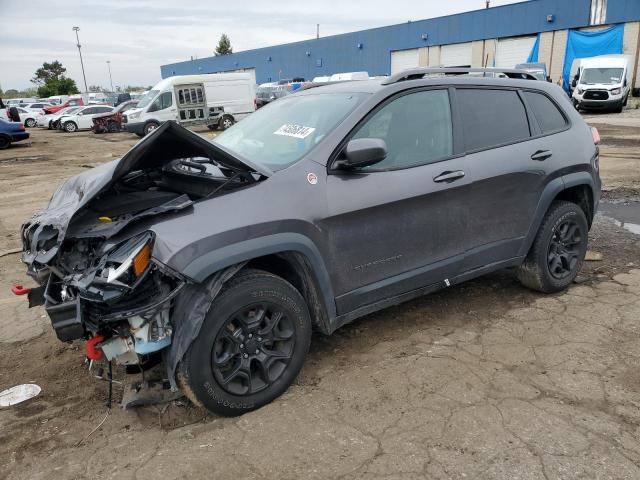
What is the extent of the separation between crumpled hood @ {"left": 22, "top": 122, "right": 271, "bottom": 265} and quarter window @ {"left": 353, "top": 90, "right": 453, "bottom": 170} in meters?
0.89

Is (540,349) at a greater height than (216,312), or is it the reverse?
(216,312)

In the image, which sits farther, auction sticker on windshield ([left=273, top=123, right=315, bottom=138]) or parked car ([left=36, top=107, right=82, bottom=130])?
parked car ([left=36, top=107, right=82, bottom=130])

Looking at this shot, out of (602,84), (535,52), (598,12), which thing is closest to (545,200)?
(602,84)

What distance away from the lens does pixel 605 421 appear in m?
2.76

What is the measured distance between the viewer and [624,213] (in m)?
7.06

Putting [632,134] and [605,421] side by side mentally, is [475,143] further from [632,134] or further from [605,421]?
[632,134]

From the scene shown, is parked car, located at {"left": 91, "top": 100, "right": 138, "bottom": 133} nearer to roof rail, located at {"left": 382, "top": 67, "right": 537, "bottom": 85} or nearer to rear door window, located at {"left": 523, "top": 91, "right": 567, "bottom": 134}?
roof rail, located at {"left": 382, "top": 67, "right": 537, "bottom": 85}

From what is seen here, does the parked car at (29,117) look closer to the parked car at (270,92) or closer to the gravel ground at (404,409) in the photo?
the parked car at (270,92)

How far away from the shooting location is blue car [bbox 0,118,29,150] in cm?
1986

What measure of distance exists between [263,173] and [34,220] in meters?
1.42

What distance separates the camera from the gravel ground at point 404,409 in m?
2.48

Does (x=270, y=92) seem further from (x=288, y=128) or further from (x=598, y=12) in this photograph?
(x=288, y=128)

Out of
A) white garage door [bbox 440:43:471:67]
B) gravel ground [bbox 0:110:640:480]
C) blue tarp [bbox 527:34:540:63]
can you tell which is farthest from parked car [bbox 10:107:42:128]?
gravel ground [bbox 0:110:640:480]

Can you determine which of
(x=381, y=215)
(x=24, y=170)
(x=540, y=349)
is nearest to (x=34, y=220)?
(x=381, y=215)
